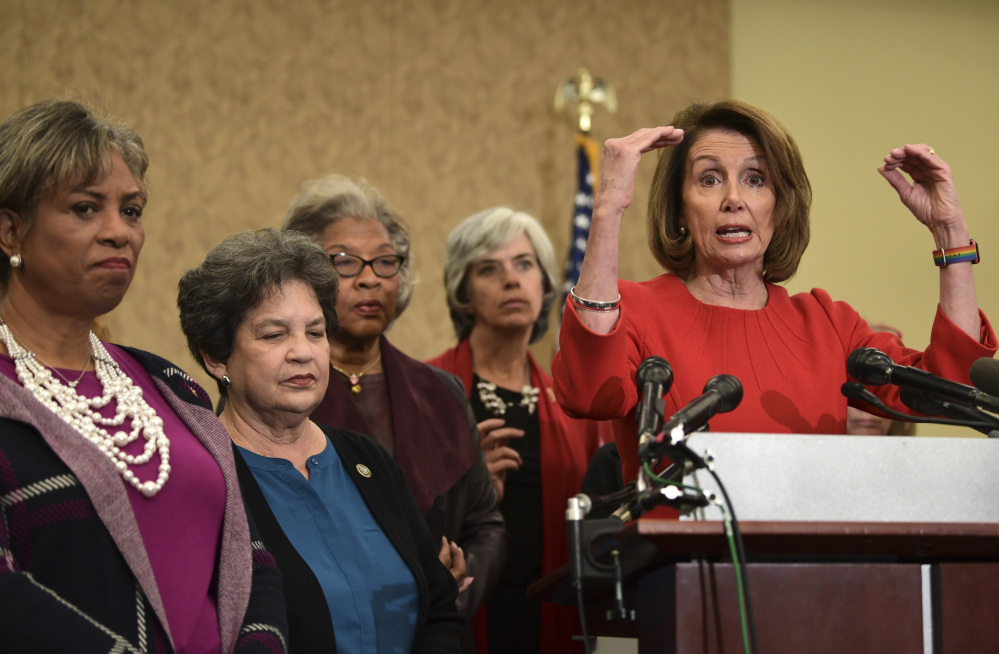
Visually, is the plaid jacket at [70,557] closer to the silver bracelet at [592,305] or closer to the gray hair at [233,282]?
the gray hair at [233,282]

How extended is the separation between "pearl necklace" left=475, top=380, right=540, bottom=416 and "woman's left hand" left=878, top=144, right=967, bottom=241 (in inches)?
60.0

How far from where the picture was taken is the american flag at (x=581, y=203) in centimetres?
531

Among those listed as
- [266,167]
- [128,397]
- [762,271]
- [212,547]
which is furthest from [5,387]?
[266,167]

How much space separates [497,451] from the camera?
2984mm

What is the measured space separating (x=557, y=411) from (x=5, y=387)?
80.1 inches

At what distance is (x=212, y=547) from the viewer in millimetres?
1699

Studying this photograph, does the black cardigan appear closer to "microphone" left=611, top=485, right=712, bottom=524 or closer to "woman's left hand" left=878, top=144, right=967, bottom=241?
"microphone" left=611, top=485, right=712, bottom=524

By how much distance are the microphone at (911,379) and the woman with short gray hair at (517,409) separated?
137 cm

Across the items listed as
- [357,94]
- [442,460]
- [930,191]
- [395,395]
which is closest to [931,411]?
[930,191]

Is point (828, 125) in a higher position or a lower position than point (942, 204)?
higher

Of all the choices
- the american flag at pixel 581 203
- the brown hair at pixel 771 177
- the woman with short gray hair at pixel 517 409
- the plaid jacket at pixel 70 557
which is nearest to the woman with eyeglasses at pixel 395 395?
the woman with short gray hair at pixel 517 409

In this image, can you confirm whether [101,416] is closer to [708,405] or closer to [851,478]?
[708,405]

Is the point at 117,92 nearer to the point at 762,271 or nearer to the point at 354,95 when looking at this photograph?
the point at 354,95

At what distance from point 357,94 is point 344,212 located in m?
2.54
